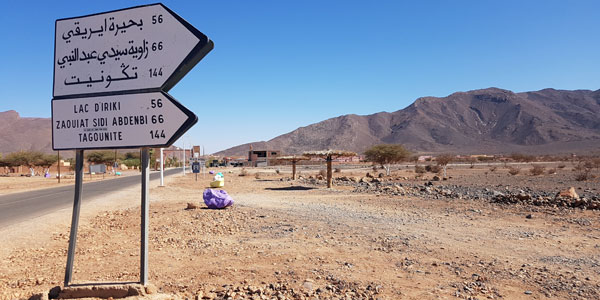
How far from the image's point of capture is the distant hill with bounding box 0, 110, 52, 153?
14250 centimetres

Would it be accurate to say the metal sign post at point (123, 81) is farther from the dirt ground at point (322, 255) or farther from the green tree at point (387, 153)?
the green tree at point (387, 153)

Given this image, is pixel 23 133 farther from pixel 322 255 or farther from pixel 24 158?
pixel 322 255

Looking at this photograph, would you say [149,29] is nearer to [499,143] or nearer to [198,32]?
[198,32]

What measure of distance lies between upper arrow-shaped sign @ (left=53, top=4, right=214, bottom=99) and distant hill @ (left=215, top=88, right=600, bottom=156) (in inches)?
5151

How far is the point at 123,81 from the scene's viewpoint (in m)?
4.19

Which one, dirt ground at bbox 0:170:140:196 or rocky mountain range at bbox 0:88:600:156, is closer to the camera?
dirt ground at bbox 0:170:140:196

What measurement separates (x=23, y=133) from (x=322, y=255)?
190m

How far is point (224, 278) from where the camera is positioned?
5305 mm

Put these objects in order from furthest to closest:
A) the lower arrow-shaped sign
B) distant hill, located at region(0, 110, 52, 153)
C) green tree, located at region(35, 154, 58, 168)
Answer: distant hill, located at region(0, 110, 52, 153) < green tree, located at region(35, 154, 58, 168) < the lower arrow-shaped sign

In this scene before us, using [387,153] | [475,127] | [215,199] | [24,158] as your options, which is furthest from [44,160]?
[475,127]

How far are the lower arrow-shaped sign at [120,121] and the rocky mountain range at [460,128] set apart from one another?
130 metres

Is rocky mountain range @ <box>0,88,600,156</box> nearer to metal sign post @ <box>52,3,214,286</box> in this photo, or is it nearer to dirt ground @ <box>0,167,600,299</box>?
dirt ground @ <box>0,167,600,299</box>

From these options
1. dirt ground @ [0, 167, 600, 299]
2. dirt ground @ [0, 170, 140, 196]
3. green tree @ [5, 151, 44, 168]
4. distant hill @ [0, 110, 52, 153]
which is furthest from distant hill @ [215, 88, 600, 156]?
dirt ground @ [0, 167, 600, 299]

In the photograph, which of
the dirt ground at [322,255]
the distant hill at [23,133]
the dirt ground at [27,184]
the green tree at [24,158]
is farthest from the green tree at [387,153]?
the distant hill at [23,133]
